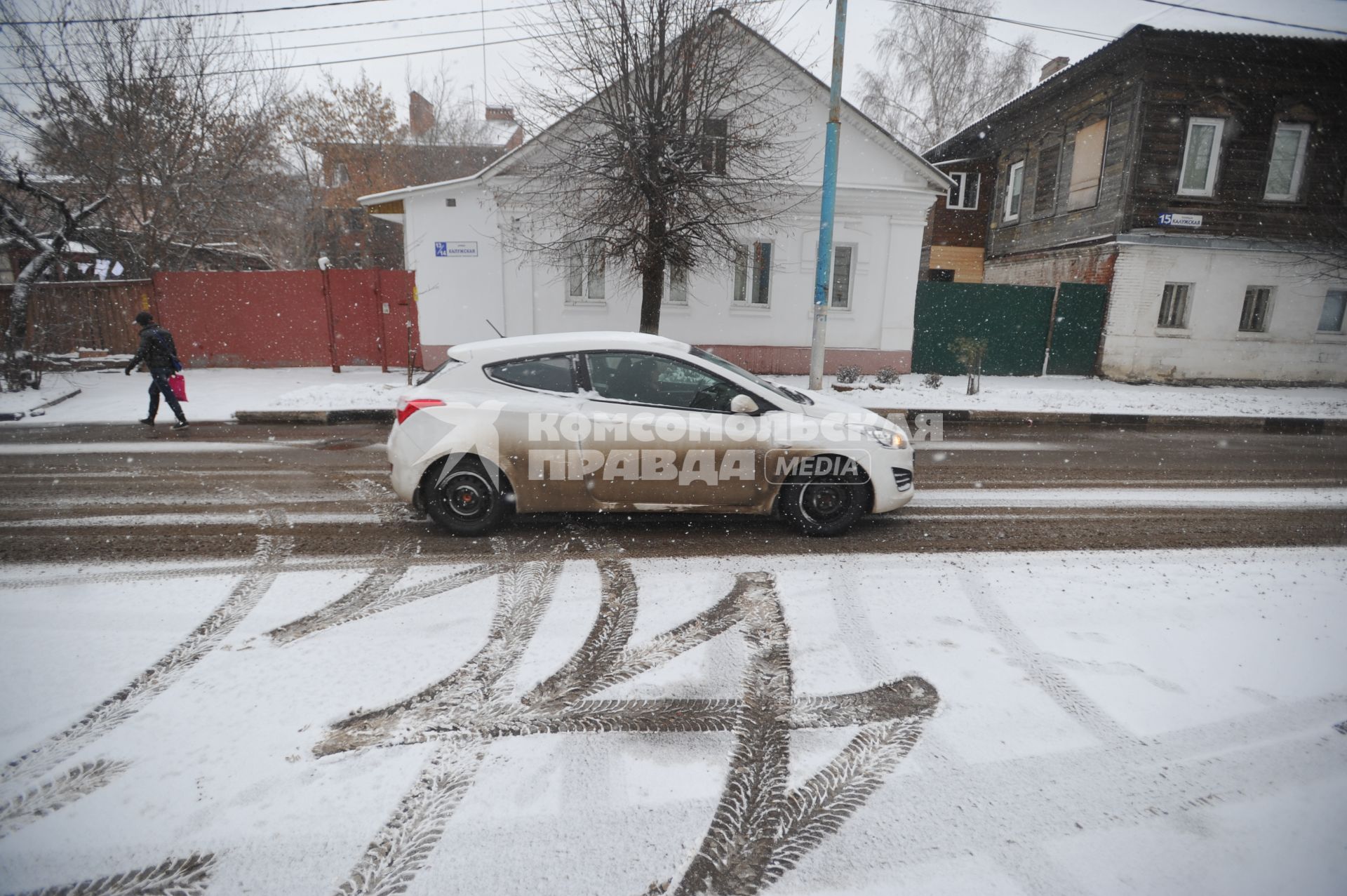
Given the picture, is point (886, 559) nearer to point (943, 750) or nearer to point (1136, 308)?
point (943, 750)

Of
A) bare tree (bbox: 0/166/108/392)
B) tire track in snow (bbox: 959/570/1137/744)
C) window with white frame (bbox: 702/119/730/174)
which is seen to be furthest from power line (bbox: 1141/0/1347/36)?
bare tree (bbox: 0/166/108/392)

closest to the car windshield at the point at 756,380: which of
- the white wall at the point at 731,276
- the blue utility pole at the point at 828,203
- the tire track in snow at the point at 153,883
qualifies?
the tire track in snow at the point at 153,883

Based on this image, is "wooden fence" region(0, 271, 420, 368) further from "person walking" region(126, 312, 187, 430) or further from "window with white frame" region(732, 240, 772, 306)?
"window with white frame" region(732, 240, 772, 306)

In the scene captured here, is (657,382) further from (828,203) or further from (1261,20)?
(1261,20)

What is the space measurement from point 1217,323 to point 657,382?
716 inches

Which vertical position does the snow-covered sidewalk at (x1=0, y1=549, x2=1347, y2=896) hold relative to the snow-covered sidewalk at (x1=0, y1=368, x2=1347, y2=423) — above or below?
below

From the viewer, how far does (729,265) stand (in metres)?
14.0

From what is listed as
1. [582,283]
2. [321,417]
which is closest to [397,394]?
[321,417]

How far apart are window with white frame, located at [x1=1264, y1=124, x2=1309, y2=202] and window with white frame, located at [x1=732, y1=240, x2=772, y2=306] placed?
43.7 feet

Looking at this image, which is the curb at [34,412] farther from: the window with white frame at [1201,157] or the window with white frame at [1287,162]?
the window with white frame at [1287,162]

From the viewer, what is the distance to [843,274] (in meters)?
14.7

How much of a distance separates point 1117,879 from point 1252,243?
19.9 metres

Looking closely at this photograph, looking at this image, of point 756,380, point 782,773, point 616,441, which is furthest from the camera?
point 756,380

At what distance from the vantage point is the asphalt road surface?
188 inches
